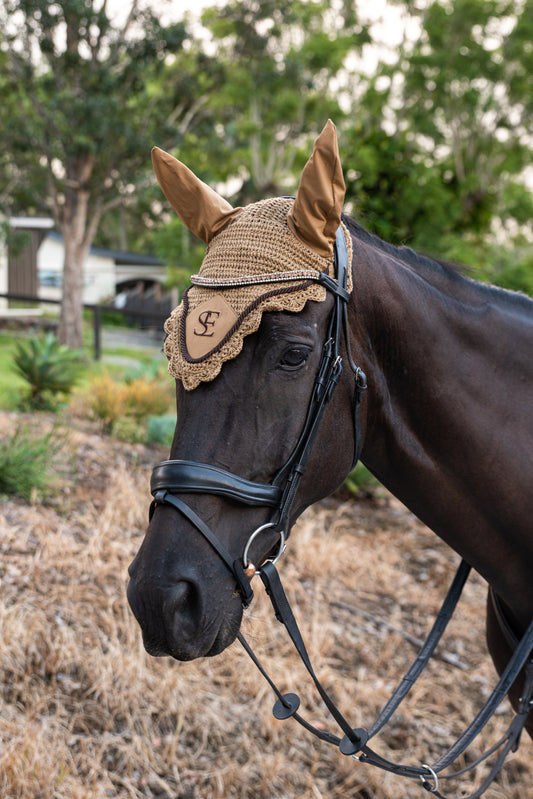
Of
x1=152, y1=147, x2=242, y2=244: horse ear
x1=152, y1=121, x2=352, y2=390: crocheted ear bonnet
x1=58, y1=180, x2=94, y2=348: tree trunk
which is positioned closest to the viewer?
x1=152, y1=121, x2=352, y2=390: crocheted ear bonnet

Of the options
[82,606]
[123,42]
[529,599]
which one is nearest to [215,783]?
[82,606]

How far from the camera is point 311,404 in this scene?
149 centimetres

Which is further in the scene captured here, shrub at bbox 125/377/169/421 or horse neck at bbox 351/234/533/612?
shrub at bbox 125/377/169/421

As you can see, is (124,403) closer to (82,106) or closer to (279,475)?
(279,475)

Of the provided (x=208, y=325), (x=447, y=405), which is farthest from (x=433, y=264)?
(x=208, y=325)

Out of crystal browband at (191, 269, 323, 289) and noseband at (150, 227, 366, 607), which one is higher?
crystal browband at (191, 269, 323, 289)

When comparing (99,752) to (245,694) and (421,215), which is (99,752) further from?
(421,215)

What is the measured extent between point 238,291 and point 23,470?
3.70 meters

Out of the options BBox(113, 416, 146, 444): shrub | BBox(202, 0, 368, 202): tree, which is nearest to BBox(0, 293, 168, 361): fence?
BBox(202, 0, 368, 202): tree

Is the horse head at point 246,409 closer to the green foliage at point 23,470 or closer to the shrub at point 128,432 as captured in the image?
the green foliage at point 23,470

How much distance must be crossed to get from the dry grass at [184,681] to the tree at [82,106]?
11.2 metres

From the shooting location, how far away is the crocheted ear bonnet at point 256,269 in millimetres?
1399

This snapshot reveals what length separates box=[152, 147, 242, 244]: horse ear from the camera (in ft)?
5.37

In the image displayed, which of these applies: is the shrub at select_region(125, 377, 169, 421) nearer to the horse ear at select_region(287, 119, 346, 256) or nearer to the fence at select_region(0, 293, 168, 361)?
the horse ear at select_region(287, 119, 346, 256)
